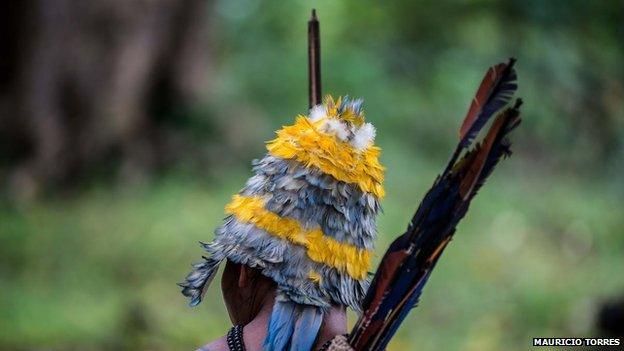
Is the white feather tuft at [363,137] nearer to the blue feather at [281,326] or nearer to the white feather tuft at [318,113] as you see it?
the white feather tuft at [318,113]

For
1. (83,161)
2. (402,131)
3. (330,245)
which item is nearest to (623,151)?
(402,131)

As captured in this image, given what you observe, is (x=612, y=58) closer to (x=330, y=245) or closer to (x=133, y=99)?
(x=133, y=99)

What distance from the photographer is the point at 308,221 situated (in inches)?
98.7

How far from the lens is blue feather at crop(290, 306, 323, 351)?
97.1 inches

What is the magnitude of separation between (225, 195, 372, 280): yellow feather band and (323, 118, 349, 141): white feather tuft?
25 cm

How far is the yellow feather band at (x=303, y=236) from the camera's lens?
2.49m

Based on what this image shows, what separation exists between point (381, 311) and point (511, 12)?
562 cm

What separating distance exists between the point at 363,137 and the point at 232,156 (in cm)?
589

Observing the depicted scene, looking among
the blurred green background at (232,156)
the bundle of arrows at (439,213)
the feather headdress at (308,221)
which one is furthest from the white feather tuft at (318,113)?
the blurred green background at (232,156)

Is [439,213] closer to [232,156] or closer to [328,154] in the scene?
[328,154]

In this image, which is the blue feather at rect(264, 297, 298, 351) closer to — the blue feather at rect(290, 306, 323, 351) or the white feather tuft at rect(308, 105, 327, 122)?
the blue feather at rect(290, 306, 323, 351)

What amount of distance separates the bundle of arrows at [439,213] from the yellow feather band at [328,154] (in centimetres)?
26

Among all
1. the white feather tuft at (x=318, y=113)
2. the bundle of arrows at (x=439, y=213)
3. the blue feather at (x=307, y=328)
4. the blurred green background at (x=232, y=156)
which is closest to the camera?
the bundle of arrows at (x=439, y=213)

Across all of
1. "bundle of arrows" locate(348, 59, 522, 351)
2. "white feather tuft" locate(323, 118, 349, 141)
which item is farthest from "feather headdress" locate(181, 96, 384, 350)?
"bundle of arrows" locate(348, 59, 522, 351)
